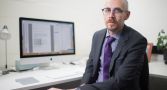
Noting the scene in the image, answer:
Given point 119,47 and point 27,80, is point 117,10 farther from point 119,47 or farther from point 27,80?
point 27,80

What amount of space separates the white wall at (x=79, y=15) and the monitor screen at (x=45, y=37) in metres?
0.30

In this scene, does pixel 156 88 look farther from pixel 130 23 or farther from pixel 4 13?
pixel 4 13

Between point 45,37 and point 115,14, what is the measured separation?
0.80 m

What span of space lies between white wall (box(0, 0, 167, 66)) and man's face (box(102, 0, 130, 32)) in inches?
41.9

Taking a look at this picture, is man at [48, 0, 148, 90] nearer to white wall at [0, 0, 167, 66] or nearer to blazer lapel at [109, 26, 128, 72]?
blazer lapel at [109, 26, 128, 72]

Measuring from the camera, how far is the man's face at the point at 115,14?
1.35m

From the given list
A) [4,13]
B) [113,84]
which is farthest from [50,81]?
[4,13]

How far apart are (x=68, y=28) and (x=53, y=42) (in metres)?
0.25

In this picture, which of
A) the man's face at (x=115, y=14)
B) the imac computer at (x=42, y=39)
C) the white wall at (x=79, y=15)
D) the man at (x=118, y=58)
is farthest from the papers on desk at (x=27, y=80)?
the man's face at (x=115, y=14)

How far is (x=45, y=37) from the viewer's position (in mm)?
1878

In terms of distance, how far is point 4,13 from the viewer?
1926 millimetres

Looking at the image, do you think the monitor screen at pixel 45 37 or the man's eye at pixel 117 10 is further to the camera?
the monitor screen at pixel 45 37

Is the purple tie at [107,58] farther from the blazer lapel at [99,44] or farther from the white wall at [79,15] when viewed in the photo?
the white wall at [79,15]

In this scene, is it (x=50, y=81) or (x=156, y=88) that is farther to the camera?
(x=156, y=88)
